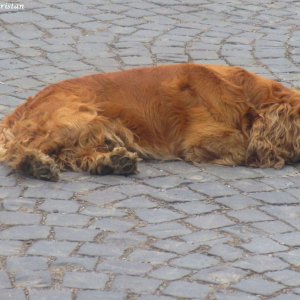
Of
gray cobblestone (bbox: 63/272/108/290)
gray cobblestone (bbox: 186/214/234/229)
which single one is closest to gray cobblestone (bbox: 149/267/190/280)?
gray cobblestone (bbox: 63/272/108/290)

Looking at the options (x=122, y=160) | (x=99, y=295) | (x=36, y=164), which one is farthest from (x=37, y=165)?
(x=99, y=295)

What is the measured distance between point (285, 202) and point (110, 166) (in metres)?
1.09

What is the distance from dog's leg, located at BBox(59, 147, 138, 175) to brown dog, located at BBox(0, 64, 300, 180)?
0.11m

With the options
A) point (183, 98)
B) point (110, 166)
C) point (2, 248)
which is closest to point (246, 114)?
point (183, 98)

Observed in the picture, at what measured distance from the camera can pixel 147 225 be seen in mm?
5953

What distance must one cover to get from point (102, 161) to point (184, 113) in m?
0.66

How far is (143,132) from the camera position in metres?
6.95

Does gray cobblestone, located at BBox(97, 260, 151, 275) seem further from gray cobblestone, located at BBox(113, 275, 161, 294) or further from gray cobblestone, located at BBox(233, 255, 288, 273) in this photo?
gray cobblestone, located at BBox(233, 255, 288, 273)

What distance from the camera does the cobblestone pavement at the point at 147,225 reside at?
5.21 meters

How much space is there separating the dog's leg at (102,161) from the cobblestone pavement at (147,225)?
0.21 feet

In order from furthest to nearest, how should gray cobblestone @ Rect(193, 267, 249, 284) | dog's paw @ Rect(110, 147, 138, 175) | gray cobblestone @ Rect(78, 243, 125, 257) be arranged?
dog's paw @ Rect(110, 147, 138, 175), gray cobblestone @ Rect(78, 243, 125, 257), gray cobblestone @ Rect(193, 267, 249, 284)

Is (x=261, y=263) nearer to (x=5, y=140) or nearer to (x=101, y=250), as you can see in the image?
(x=101, y=250)

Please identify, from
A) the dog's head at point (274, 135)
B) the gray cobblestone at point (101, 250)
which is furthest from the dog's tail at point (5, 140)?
the dog's head at point (274, 135)

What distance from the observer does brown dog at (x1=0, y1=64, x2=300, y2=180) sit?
688 cm
